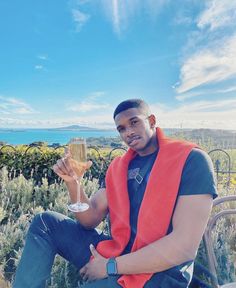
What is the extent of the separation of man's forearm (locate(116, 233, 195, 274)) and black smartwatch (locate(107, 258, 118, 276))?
0.26ft

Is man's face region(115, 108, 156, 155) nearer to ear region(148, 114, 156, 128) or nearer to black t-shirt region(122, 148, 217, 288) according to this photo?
ear region(148, 114, 156, 128)

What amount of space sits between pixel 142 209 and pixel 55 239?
68cm

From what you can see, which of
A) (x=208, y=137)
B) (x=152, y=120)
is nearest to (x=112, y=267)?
(x=152, y=120)

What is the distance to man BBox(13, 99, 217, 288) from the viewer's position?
1753 millimetres

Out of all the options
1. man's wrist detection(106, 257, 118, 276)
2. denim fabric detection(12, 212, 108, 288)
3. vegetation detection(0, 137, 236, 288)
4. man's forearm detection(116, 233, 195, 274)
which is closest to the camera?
man's forearm detection(116, 233, 195, 274)

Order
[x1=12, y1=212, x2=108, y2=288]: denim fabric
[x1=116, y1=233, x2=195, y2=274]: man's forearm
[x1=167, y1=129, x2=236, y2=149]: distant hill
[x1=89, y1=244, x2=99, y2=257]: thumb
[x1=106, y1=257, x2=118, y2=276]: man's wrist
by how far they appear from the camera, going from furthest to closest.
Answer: [x1=167, y1=129, x2=236, y2=149]: distant hill → [x1=89, y1=244, x2=99, y2=257]: thumb → [x1=12, y1=212, x2=108, y2=288]: denim fabric → [x1=106, y1=257, x2=118, y2=276]: man's wrist → [x1=116, y1=233, x2=195, y2=274]: man's forearm

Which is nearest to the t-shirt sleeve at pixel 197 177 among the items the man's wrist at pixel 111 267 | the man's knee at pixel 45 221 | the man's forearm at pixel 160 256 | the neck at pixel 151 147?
the man's forearm at pixel 160 256

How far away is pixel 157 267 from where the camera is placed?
1.76m

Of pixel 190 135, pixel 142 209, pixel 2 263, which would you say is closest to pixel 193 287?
pixel 142 209

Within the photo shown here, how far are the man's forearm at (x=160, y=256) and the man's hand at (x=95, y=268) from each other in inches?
7.2

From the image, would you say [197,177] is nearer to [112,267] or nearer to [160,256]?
[160,256]

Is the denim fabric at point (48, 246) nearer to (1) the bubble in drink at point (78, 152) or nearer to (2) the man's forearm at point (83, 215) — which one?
(2) the man's forearm at point (83, 215)

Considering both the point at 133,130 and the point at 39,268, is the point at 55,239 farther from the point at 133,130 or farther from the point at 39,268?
the point at 133,130

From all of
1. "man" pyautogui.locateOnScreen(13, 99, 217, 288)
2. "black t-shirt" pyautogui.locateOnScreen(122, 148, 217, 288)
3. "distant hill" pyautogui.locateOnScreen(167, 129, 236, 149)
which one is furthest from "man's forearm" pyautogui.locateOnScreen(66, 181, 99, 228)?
"distant hill" pyautogui.locateOnScreen(167, 129, 236, 149)
